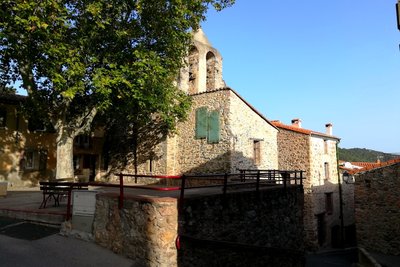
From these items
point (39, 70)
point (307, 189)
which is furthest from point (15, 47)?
point (307, 189)

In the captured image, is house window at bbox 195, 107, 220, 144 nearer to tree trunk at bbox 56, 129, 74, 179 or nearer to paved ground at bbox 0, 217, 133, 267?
tree trunk at bbox 56, 129, 74, 179

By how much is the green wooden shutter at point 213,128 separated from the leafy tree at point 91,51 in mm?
2924

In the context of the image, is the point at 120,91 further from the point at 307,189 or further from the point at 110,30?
the point at 307,189

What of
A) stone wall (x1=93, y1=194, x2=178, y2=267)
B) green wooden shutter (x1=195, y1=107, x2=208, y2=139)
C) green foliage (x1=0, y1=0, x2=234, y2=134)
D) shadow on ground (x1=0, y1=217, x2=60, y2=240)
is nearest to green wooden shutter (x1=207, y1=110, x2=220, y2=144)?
green wooden shutter (x1=195, y1=107, x2=208, y2=139)

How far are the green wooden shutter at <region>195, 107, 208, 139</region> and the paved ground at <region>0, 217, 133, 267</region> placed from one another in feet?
36.5

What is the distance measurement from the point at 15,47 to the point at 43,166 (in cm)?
1197

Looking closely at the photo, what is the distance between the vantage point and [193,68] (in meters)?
21.9

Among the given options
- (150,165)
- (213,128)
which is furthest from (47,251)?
(150,165)

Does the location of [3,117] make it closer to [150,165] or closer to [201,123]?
[150,165]

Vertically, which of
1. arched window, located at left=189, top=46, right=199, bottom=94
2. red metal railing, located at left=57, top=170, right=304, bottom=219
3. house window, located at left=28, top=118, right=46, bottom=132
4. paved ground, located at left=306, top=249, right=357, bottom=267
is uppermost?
arched window, located at left=189, top=46, right=199, bottom=94

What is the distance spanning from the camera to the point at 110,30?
1396cm

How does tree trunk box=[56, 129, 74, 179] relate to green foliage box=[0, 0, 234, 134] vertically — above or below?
below

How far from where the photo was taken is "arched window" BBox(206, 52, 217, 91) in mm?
22922

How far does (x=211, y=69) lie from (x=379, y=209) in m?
14.3
